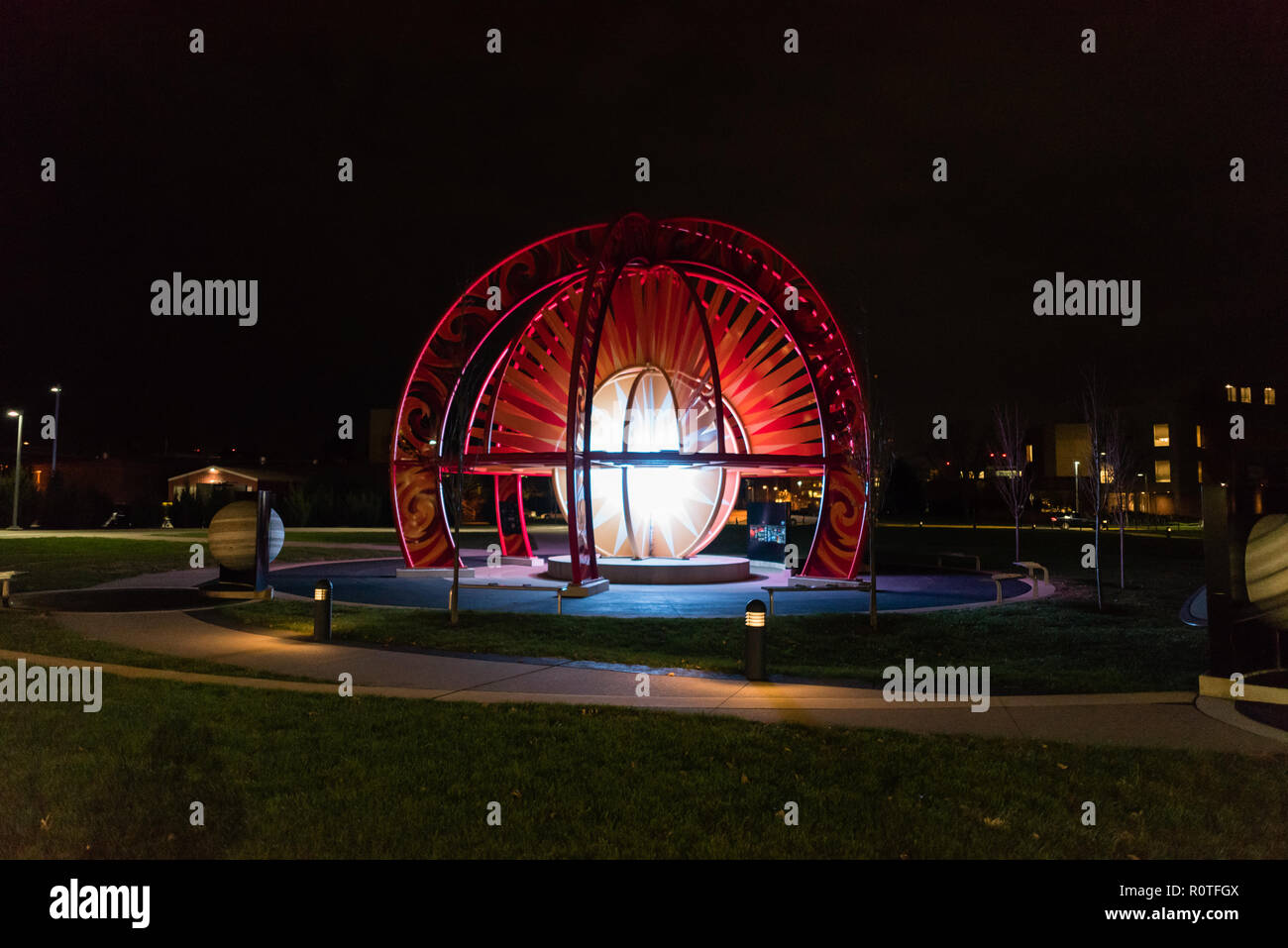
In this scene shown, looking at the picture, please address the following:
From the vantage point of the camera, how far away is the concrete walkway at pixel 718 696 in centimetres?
742

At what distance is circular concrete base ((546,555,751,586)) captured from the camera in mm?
20250

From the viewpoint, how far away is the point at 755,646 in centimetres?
980

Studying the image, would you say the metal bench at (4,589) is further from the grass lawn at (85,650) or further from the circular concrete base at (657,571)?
the circular concrete base at (657,571)

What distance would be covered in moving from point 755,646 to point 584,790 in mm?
4248

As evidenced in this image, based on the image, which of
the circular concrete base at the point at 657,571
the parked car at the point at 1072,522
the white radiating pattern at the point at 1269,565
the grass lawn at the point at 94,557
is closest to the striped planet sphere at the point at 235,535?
the grass lawn at the point at 94,557

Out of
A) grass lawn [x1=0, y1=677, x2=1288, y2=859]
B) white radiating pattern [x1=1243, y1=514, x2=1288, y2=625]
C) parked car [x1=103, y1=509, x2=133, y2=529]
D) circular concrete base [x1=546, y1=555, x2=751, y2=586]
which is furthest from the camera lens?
parked car [x1=103, y1=509, x2=133, y2=529]

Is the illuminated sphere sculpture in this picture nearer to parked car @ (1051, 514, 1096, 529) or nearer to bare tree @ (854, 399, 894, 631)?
bare tree @ (854, 399, 894, 631)

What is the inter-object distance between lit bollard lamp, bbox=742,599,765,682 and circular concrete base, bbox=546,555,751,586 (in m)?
10.2

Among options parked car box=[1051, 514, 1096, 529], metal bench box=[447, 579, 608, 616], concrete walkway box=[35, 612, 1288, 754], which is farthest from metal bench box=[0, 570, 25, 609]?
parked car box=[1051, 514, 1096, 529]

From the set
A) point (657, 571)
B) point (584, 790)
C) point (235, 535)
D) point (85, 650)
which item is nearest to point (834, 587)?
point (657, 571)

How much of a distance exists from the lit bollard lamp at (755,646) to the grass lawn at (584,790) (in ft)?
6.61

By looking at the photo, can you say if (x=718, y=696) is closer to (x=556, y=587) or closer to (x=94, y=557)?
(x=556, y=587)
